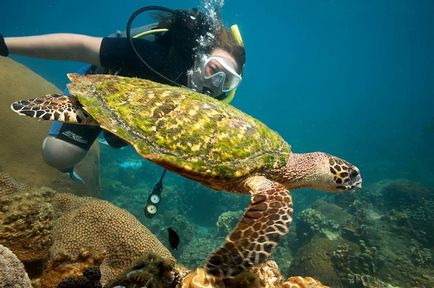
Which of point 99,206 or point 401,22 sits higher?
point 401,22

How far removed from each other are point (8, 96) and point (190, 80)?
633cm

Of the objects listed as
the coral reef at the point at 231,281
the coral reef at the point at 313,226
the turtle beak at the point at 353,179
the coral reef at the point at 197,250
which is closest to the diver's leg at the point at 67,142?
the coral reef at the point at 231,281

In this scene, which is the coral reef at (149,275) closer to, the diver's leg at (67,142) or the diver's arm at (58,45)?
the diver's arm at (58,45)

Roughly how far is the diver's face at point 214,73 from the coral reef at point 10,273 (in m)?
4.28

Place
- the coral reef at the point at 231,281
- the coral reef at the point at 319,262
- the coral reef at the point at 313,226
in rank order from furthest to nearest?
1. the coral reef at the point at 313,226
2. the coral reef at the point at 319,262
3. the coral reef at the point at 231,281

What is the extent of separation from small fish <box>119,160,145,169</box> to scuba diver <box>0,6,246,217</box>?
45.4ft

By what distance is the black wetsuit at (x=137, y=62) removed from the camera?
4945mm

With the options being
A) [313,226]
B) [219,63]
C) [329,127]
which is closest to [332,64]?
[329,127]

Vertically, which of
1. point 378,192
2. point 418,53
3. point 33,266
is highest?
point 418,53

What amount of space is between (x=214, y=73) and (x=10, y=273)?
4581 mm

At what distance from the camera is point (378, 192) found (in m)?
17.0

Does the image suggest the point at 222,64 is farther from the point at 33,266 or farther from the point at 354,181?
the point at 33,266

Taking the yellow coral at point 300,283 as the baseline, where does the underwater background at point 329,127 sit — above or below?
above

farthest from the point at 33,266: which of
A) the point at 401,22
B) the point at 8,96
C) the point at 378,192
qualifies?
the point at 401,22
